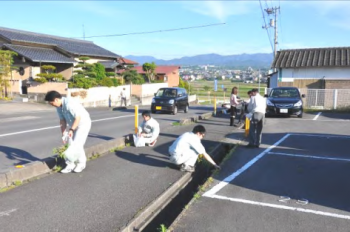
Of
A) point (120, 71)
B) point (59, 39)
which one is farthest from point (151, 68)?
point (59, 39)

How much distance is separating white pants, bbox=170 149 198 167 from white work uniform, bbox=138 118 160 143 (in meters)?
2.25

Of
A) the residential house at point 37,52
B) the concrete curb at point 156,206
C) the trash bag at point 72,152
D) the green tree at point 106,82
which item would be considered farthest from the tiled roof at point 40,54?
the concrete curb at point 156,206

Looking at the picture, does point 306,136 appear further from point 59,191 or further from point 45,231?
point 45,231

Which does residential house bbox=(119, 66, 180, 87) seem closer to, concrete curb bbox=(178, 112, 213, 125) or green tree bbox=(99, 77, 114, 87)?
green tree bbox=(99, 77, 114, 87)

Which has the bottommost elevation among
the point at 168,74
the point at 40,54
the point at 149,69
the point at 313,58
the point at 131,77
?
the point at 131,77

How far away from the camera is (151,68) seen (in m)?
44.7

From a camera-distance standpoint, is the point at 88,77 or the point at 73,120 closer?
the point at 73,120

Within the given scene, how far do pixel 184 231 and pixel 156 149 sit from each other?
449 cm

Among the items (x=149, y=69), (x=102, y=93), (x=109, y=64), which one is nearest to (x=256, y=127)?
(x=102, y=93)

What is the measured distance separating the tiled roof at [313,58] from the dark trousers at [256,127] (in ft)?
50.9

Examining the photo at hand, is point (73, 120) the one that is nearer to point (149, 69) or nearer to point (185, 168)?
point (185, 168)

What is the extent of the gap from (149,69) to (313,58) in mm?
26174

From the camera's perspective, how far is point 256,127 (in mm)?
8617

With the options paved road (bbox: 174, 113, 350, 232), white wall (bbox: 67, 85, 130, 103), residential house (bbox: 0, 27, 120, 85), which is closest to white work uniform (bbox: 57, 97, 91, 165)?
paved road (bbox: 174, 113, 350, 232)
